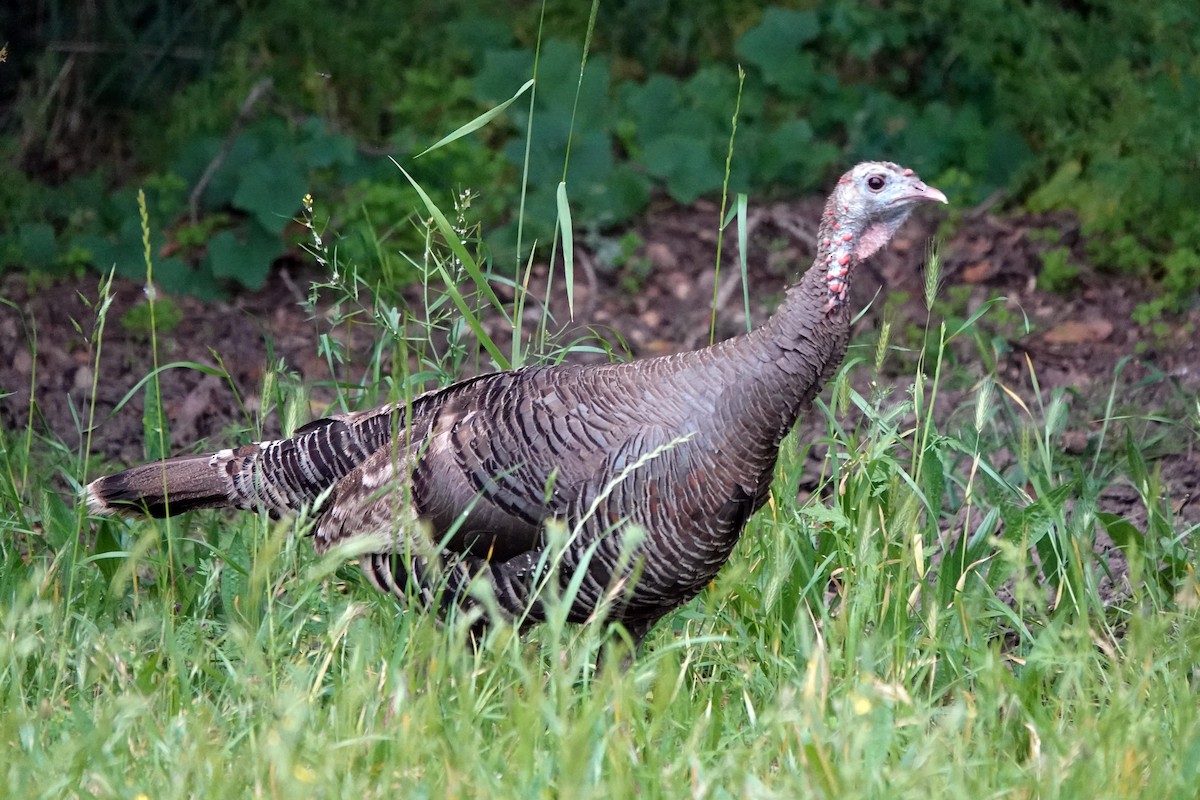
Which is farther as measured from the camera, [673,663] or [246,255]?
[246,255]

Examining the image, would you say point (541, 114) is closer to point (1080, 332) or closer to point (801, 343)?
point (1080, 332)

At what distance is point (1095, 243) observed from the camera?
6227 millimetres

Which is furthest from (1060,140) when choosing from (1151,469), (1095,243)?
(1151,469)

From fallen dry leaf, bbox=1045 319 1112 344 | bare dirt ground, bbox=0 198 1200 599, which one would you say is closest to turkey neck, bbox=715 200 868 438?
bare dirt ground, bbox=0 198 1200 599

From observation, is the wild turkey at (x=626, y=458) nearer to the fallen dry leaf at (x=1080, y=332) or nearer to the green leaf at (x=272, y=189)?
the fallen dry leaf at (x=1080, y=332)

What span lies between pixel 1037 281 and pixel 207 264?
11.3 ft

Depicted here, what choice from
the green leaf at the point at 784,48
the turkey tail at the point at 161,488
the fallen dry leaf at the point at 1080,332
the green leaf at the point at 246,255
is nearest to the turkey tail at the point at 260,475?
the turkey tail at the point at 161,488

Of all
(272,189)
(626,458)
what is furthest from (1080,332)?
(272,189)

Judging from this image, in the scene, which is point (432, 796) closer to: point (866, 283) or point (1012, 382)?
point (1012, 382)

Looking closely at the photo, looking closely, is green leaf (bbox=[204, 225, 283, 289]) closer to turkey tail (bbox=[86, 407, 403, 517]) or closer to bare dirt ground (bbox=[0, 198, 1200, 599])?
bare dirt ground (bbox=[0, 198, 1200, 599])

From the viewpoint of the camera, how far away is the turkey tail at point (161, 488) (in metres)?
3.87

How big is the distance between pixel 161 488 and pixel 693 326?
109 inches

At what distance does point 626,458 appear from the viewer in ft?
11.0

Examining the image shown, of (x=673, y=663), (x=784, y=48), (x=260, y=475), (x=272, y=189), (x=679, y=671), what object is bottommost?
(x=679, y=671)
